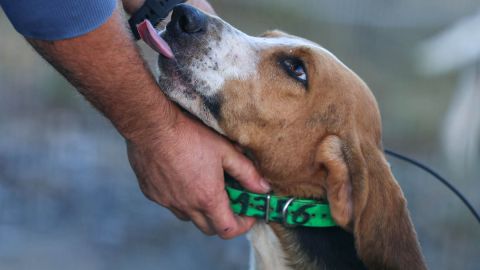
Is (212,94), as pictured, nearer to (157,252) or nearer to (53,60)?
(53,60)

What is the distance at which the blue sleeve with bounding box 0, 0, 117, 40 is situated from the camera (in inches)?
115

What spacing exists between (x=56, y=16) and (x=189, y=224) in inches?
161

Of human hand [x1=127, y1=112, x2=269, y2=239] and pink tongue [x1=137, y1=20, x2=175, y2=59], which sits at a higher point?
pink tongue [x1=137, y1=20, x2=175, y2=59]

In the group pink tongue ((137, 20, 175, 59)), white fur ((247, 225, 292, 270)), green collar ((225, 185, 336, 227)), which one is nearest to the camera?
pink tongue ((137, 20, 175, 59))

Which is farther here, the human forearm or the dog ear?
the dog ear

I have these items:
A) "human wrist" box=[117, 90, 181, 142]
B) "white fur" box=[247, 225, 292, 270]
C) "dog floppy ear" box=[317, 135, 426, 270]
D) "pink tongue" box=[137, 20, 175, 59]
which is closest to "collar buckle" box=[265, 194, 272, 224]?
"white fur" box=[247, 225, 292, 270]

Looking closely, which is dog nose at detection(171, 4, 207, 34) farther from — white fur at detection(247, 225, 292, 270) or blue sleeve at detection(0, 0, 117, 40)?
white fur at detection(247, 225, 292, 270)

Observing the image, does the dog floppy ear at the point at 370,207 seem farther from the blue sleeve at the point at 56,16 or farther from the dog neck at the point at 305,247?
the blue sleeve at the point at 56,16

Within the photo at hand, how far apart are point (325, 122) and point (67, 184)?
4153 mm

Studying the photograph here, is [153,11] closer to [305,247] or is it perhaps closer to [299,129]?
[299,129]

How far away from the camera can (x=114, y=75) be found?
3137mm

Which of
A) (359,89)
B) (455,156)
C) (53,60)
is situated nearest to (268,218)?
(359,89)

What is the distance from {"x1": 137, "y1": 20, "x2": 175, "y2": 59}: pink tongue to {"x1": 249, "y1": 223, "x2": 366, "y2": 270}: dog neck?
2.69ft

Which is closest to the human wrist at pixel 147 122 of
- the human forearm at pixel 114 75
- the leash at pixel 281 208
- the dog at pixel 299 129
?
the human forearm at pixel 114 75
